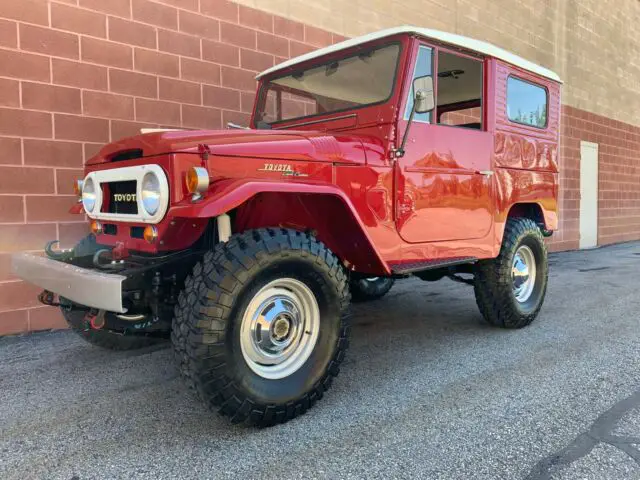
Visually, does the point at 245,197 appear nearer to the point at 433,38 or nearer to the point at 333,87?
the point at 333,87

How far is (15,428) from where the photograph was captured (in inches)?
103

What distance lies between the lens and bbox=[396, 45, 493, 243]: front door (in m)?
3.41

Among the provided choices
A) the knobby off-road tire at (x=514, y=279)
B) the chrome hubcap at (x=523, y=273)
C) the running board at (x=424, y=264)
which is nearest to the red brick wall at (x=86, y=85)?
the running board at (x=424, y=264)

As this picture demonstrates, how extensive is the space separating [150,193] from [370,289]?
3.48m

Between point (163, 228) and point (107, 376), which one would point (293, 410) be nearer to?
point (163, 228)

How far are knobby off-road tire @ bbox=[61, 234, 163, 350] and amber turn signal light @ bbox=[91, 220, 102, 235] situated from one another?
0.38 ft

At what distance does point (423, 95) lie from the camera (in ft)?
10.2

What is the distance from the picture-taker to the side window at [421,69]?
3338mm

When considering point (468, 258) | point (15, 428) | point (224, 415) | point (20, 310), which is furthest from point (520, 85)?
point (20, 310)

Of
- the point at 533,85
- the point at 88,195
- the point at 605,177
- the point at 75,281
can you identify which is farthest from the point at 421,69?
the point at 605,177

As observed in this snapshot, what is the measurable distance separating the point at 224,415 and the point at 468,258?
7.70 feet

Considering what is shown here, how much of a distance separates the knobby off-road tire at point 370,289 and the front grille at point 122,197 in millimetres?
2926

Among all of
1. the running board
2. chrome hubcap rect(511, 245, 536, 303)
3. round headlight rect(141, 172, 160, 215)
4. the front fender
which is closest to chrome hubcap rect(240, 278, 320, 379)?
the front fender

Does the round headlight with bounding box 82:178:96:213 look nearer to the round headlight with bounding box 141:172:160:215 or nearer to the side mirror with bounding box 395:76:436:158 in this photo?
the round headlight with bounding box 141:172:160:215
